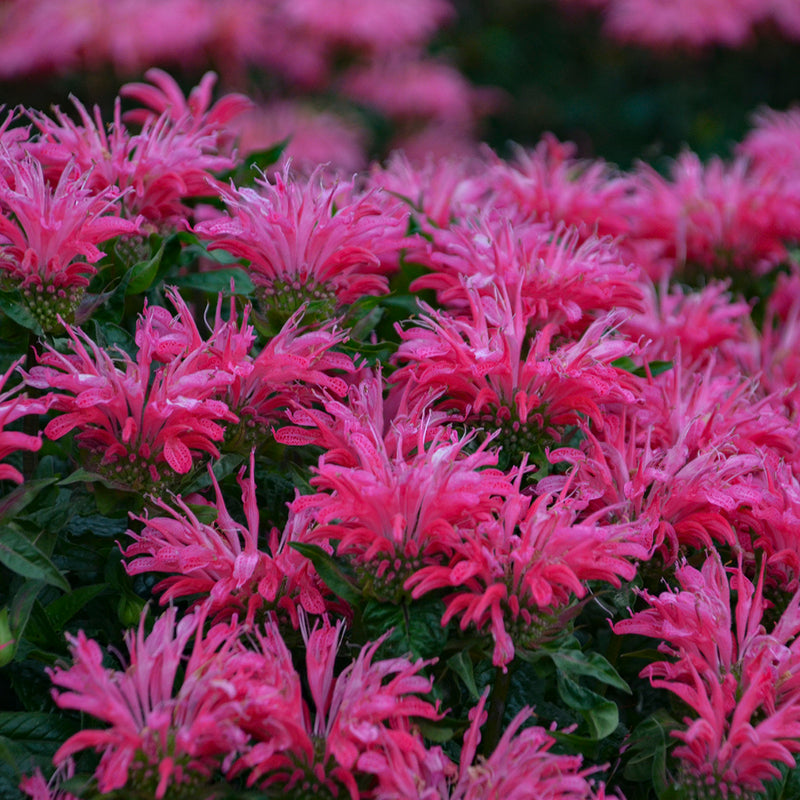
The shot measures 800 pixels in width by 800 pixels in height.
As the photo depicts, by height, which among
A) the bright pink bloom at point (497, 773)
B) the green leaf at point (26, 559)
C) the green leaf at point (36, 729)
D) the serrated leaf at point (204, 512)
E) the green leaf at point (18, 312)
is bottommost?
the green leaf at point (36, 729)

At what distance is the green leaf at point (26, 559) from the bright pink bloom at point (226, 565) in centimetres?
6

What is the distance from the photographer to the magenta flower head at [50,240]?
88cm

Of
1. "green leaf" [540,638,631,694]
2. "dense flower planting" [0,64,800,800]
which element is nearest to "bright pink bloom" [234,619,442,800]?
"dense flower planting" [0,64,800,800]

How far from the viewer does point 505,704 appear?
2.78 feet

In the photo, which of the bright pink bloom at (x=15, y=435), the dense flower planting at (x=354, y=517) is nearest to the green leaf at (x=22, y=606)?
the dense flower planting at (x=354, y=517)

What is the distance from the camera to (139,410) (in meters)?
0.83

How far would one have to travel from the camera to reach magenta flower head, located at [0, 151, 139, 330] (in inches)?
34.7

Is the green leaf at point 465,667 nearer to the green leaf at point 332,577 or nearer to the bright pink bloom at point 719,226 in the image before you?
the green leaf at point 332,577

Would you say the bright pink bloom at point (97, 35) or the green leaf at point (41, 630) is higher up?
the green leaf at point (41, 630)

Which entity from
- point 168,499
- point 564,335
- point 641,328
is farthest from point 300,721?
point 641,328

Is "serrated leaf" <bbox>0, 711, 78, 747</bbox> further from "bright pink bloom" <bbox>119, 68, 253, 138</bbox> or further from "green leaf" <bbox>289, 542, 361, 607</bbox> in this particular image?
"bright pink bloom" <bbox>119, 68, 253, 138</bbox>

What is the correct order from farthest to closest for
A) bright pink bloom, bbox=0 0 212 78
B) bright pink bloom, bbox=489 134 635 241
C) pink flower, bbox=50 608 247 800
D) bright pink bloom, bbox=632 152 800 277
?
bright pink bloom, bbox=0 0 212 78 → bright pink bloom, bbox=632 152 800 277 → bright pink bloom, bbox=489 134 635 241 → pink flower, bbox=50 608 247 800

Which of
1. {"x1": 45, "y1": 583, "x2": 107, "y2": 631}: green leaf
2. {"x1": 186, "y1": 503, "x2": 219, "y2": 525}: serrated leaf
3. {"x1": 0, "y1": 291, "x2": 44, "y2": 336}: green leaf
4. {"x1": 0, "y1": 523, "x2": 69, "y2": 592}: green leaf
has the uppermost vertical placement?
{"x1": 0, "y1": 291, "x2": 44, "y2": 336}: green leaf

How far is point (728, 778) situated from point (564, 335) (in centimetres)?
47
